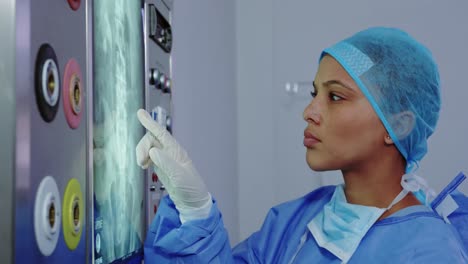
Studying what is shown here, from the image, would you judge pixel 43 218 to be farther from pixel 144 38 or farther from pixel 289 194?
pixel 289 194

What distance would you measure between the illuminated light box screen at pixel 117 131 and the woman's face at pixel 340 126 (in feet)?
1.29

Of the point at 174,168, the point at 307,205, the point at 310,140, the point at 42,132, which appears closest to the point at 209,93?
the point at 307,205

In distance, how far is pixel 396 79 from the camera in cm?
108

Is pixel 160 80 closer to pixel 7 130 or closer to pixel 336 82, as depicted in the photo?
pixel 336 82

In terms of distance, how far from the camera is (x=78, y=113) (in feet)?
1.99

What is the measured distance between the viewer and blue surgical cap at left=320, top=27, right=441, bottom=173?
1.07 meters

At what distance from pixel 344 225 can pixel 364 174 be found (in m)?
0.13

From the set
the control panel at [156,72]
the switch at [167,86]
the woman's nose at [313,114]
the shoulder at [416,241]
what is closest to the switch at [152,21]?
the control panel at [156,72]

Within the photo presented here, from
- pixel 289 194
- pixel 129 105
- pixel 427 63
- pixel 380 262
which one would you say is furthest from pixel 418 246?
pixel 289 194

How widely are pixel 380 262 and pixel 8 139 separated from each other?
84 centimetres

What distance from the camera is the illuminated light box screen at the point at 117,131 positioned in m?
0.74

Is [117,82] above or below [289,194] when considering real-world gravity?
above

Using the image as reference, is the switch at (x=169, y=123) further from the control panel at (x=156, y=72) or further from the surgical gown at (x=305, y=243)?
the surgical gown at (x=305, y=243)

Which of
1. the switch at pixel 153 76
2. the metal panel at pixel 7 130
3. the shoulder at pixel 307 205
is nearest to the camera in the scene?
the metal panel at pixel 7 130
